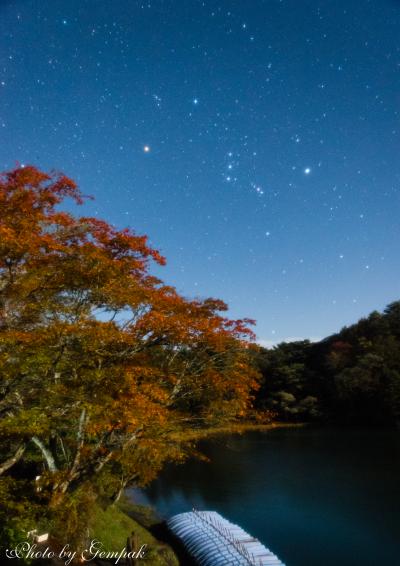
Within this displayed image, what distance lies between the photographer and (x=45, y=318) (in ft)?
33.8

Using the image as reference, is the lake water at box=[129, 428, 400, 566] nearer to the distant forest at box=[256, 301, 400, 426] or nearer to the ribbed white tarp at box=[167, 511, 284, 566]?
the ribbed white tarp at box=[167, 511, 284, 566]

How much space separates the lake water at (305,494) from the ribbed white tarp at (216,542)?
226 cm

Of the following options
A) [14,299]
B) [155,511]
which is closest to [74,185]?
[14,299]

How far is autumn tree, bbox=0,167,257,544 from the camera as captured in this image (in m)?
8.65

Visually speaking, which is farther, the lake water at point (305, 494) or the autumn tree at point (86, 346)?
the lake water at point (305, 494)

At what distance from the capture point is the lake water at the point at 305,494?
16703 mm

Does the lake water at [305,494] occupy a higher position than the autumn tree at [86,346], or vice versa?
the autumn tree at [86,346]

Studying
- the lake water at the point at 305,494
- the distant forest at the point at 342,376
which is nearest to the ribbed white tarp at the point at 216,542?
the lake water at the point at 305,494

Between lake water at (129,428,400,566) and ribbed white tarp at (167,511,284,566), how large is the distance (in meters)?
2.26

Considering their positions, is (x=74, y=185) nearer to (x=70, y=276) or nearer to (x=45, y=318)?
(x=70, y=276)

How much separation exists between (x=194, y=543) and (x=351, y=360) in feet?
144

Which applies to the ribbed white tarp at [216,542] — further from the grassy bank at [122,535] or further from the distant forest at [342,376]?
the distant forest at [342,376]

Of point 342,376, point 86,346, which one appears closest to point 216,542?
point 86,346

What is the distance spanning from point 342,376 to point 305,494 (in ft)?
94.8
